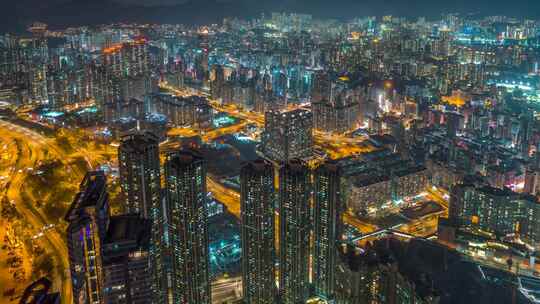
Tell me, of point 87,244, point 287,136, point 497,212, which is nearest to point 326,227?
point 497,212

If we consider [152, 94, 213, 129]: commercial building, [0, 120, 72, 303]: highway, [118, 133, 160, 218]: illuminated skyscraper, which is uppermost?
[118, 133, 160, 218]: illuminated skyscraper

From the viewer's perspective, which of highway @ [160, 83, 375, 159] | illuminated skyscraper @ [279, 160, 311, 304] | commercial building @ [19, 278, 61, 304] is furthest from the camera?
highway @ [160, 83, 375, 159]

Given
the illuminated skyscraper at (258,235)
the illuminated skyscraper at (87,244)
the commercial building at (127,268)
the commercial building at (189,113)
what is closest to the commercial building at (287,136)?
the commercial building at (189,113)

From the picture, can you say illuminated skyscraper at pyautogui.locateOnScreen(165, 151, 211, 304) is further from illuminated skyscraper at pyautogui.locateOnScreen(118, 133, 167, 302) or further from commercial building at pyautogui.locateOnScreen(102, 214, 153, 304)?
commercial building at pyautogui.locateOnScreen(102, 214, 153, 304)

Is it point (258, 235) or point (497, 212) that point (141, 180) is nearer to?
point (258, 235)

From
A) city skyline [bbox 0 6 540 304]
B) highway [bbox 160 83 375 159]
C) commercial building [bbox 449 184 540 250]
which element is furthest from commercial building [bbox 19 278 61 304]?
highway [bbox 160 83 375 159]

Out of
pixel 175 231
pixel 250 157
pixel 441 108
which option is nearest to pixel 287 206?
pixel 175 231
